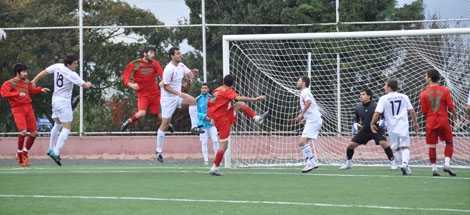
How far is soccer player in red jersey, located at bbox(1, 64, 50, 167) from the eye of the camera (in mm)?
19562

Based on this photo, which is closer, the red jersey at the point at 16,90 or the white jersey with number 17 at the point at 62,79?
the white jersey with number 17 at the point at 62,79

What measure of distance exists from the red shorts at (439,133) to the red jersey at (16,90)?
24.9ft

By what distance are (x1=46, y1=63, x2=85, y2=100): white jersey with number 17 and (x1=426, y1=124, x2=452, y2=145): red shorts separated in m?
6.31

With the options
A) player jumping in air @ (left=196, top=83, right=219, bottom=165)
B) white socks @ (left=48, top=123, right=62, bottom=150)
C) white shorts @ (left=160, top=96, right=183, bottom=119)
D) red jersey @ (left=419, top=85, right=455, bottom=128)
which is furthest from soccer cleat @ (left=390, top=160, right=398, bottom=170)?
white socks @ (left=48, top=123, right=62, bottom=150)

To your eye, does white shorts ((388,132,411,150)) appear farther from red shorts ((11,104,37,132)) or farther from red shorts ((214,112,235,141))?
red shorts ((11,104,37,132))

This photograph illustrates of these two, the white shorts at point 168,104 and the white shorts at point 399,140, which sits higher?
the white shorts at point 168,104

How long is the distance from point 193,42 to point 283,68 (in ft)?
12.5

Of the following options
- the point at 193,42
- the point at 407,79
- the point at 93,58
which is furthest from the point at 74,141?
the point at 407,79

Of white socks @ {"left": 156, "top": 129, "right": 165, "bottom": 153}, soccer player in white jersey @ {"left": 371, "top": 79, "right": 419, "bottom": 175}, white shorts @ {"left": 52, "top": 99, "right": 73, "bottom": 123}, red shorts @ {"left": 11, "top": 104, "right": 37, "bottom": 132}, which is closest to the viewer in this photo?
soccer player in white jersey @ {"left": 371, "top": 79, "right": 419, "bottom": 175}

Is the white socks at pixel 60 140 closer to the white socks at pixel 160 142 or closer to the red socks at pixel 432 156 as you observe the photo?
the white socks at pixel 160 142

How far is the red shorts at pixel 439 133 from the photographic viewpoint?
16906 millimetres

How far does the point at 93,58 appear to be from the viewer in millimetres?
27250

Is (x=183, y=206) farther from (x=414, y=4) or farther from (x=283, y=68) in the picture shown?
(x=414, y=4)

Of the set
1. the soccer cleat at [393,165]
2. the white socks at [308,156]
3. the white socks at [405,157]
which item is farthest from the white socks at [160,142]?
the white socks at [405,157]
